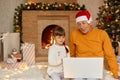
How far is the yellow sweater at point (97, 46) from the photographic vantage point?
9.14ft

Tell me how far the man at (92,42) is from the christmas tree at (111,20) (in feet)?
7.49

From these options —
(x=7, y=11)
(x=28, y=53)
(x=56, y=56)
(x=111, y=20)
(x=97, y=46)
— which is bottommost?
(x=28, y=53)

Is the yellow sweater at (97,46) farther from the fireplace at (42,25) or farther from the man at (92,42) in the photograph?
the fireplace at (42,25)

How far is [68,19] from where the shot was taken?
18.0ft

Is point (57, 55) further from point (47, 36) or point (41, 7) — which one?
point (47, 36)

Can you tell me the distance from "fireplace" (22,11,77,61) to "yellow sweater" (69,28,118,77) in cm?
242

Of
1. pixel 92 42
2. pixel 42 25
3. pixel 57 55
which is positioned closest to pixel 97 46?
pixel 92 42

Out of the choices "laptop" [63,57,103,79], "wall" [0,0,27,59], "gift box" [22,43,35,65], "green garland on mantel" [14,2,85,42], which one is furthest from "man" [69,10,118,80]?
"wall" [0,0,27,59]

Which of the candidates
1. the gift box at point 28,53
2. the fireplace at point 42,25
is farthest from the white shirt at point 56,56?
the fireplace at point 42,25

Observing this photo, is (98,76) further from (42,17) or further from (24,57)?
Result: (42,17)

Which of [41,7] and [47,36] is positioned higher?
[41,7]

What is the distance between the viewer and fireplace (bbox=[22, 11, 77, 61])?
529cm

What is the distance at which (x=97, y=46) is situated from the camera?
9.20 feet

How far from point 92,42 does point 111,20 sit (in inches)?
99.8
